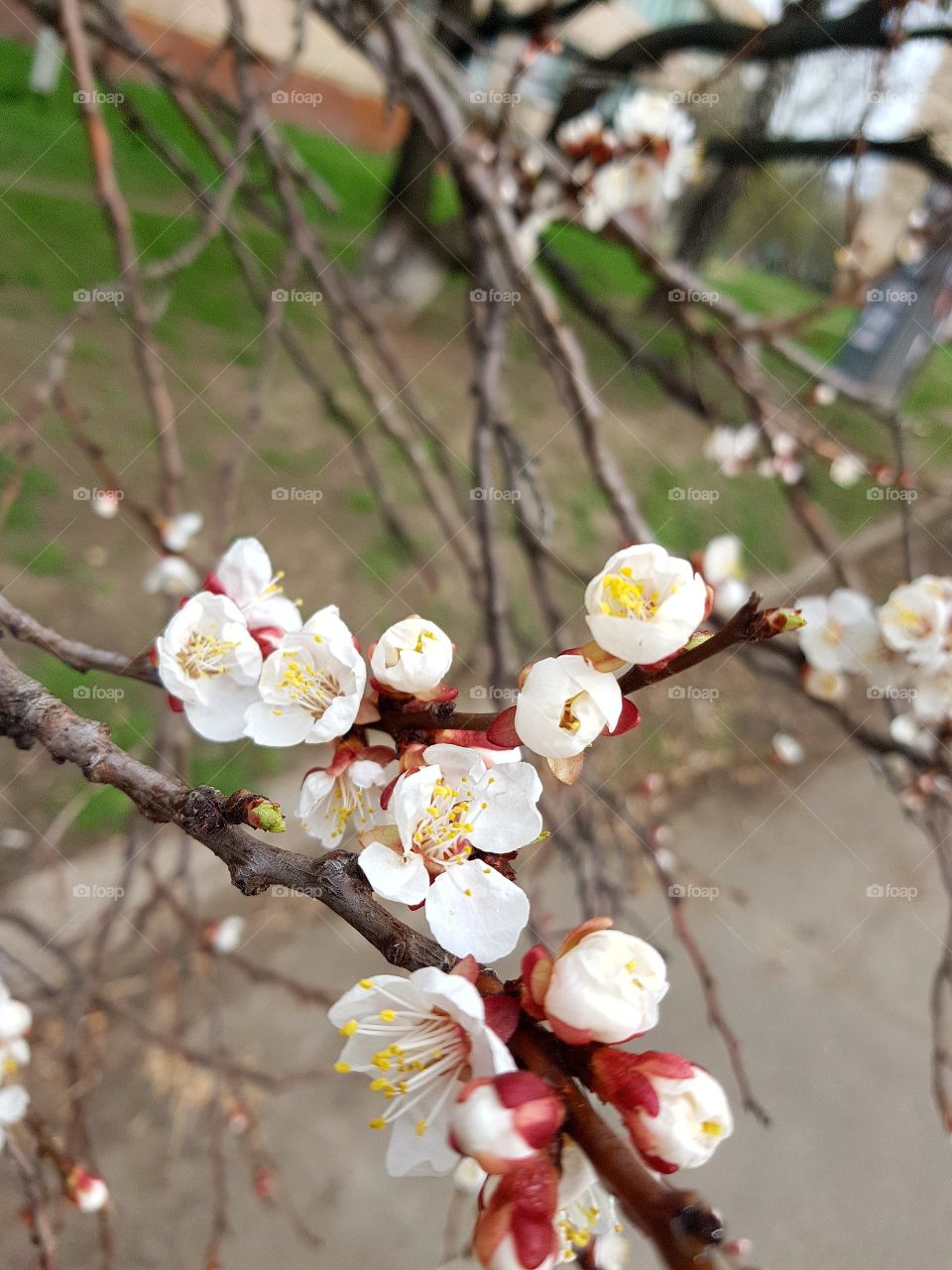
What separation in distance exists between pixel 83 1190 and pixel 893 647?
94cm

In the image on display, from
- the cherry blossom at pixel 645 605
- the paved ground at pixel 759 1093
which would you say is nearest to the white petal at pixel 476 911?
the cherry blossom at pixel 645 605

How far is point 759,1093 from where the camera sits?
5.78 feet

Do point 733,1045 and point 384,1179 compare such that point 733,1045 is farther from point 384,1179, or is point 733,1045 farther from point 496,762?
point 384,1179

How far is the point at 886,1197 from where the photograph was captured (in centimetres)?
163

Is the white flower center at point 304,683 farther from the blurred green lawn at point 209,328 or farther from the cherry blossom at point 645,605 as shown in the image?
the blurred green lawn at point 209,328

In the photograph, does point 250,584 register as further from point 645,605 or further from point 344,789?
point 645,605

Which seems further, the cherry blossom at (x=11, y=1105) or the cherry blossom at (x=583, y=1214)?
the cherry blossom at (x=11, y=1105)

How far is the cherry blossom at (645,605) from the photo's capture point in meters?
0.37

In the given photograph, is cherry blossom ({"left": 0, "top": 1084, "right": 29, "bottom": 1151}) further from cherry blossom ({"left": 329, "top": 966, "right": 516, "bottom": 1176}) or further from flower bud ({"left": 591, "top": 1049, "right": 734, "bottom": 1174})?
flower bud ({"left": 591, "top": 1049, "right": 734, "bottom": 1174})

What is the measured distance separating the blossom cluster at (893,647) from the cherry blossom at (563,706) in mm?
562

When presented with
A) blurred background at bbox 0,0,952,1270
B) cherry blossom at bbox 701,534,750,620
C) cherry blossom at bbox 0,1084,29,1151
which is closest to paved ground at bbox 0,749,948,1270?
blurred background at bbox 0,0,952,1270

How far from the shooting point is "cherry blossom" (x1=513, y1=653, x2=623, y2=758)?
15.0 inches

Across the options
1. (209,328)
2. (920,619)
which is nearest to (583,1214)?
(920,619)

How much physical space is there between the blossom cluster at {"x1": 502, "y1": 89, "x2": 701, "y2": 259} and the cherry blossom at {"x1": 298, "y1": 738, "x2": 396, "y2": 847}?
111 centimetres
